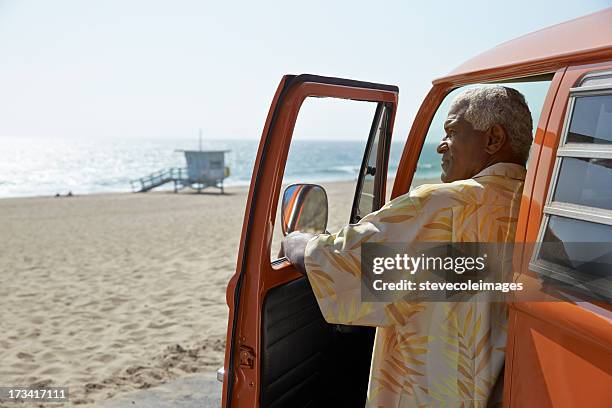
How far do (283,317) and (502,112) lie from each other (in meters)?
1.11

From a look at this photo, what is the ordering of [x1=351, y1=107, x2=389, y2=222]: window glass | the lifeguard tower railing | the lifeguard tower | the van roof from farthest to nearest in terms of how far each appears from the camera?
the lifeguard tower railing, the lifeguard tower, [x1=351, y1=107, x2=389, y2=222]: window glass, the van roof

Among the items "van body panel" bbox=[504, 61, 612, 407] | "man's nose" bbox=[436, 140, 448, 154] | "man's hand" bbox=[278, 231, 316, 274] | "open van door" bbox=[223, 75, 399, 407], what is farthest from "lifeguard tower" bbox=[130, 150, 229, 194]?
"van body panel" bbox=[504, 61, 612, 407]

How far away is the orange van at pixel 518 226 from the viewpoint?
1411mm

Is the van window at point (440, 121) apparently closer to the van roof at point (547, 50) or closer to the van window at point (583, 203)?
the van roof at point (547, 50)

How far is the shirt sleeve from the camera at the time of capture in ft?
5.60

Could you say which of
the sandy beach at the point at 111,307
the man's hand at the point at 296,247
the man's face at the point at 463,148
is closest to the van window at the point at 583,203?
the man's face at the point at 463,148

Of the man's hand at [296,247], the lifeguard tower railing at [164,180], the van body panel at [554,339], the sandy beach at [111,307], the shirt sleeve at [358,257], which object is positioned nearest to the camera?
the van body panel at [554,339]

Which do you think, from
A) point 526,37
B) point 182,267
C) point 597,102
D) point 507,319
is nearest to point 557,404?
point 507,319

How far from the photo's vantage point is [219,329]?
21.5 ft

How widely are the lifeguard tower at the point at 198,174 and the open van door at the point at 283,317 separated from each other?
37025 millimetres

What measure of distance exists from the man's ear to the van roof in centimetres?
20

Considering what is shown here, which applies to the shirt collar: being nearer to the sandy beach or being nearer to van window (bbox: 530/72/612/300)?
van window (bbox: 530/72/612/300)

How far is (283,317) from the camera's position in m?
2.27

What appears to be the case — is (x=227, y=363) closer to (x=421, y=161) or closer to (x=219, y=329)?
(x=421, y=161)
